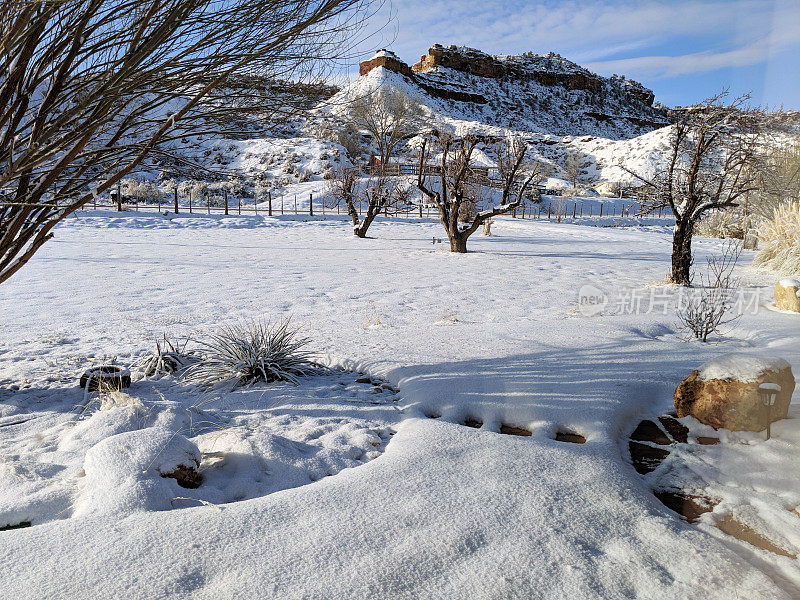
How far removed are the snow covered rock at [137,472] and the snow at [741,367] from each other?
2.79 m

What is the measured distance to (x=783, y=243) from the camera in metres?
9.32

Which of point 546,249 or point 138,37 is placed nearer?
point 138,37

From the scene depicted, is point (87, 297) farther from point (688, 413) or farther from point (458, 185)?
point (458, 185)

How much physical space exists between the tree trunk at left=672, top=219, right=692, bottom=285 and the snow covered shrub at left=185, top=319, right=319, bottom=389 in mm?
6920

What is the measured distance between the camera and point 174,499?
2107 millimetres

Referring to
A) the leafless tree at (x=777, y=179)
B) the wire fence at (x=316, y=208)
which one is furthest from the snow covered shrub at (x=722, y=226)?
the wire fence at (x=316, y=208)

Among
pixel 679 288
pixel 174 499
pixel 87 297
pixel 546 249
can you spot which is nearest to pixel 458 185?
pixel 546 249

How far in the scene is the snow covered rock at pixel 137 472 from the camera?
2018 millimetres

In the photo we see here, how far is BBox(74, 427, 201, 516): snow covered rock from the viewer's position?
6.62ft

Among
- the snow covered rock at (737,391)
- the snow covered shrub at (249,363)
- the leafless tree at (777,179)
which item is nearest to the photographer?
the snow covered rock at (737,391)

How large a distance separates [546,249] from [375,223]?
10.7 meters

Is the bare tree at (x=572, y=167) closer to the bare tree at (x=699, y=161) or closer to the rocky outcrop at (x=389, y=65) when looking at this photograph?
the rocky outcrop at (x=389, y=65)

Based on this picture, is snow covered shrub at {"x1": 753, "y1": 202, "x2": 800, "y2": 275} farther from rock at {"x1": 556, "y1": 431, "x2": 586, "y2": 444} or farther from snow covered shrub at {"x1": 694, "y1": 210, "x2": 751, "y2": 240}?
snow covered shrub at {"x1": 694, "y1": 210, "x2": 751, "y2": 240}

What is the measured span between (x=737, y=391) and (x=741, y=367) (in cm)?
13
